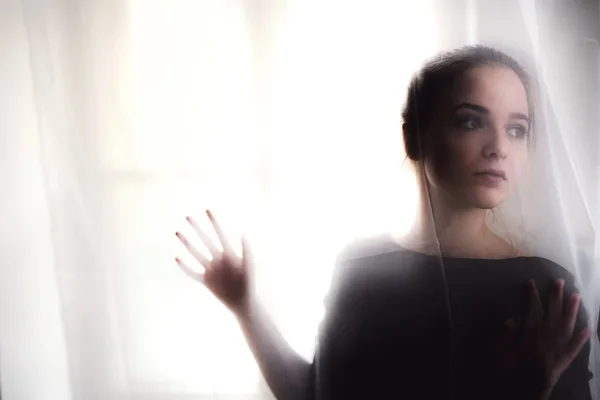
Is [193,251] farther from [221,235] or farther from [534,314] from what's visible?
[534,314]

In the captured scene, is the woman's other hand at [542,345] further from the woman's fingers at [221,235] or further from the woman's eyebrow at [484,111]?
the woman's fingers at [221,235]

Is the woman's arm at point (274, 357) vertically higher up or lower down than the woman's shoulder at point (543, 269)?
lower down

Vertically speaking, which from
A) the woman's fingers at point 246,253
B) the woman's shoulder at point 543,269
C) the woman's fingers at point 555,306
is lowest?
the woman's fingers at point 555,306

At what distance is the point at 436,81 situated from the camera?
64cm

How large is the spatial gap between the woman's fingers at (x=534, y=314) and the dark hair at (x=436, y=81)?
19 cm

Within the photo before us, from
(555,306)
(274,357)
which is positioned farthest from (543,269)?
(274,357)

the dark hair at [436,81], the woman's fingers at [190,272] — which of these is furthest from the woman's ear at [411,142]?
the woman's fingers at [190,272]

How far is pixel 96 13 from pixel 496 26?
20.1 inches

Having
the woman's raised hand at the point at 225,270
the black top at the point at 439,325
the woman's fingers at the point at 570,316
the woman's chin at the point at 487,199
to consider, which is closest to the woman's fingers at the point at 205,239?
the woman's raised hand at the point at 225,270

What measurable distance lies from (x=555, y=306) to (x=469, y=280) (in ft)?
0.36

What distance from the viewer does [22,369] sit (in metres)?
0.76

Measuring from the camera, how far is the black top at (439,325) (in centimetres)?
64

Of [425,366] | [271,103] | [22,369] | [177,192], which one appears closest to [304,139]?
[271,103]

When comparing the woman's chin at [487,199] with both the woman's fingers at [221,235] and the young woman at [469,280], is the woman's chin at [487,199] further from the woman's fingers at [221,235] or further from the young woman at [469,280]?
the woman's fingers at [221,235]
